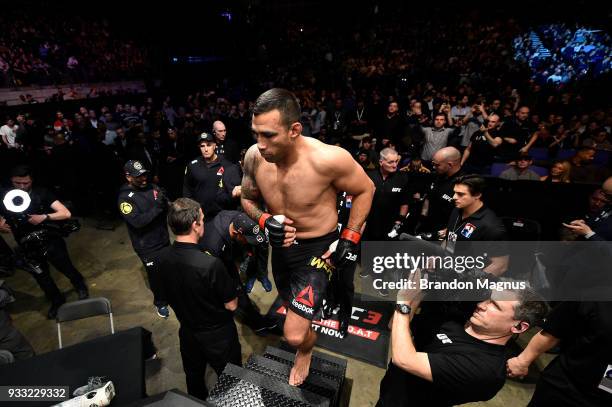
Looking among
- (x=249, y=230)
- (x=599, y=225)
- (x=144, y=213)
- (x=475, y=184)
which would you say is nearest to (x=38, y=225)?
(x=144, y=213)

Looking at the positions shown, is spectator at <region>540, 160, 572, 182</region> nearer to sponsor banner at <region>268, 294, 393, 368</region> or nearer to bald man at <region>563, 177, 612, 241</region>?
bald man at <region>563, 177, 612, 241</region>

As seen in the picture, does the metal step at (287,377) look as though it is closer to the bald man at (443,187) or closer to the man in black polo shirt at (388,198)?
the man in black polo shirt at (388,198)

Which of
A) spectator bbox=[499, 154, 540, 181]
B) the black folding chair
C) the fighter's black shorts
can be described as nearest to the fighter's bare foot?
the fighter's black shorts

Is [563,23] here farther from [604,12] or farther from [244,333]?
[244,333]

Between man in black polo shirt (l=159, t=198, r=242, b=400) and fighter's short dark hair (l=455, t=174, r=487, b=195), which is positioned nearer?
man in black polo shirt (l=159, t=198, r=242, b=400)

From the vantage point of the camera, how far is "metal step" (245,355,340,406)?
2475 mm

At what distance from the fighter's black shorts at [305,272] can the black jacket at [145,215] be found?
6.66 feet

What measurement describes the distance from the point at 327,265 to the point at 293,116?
1122 mm

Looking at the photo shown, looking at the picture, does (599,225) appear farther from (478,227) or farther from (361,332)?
(361,332)

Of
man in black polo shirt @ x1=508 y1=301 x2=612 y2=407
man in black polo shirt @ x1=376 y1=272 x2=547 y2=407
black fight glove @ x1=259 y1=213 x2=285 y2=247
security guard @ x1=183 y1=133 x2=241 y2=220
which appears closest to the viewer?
man in black polo shirt @ x1=376 y1=272 x2=547 y2=407

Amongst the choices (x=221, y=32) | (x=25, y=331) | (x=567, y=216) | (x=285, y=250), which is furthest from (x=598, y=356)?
(x=221, y=32)

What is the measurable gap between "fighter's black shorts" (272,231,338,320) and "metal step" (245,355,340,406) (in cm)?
61

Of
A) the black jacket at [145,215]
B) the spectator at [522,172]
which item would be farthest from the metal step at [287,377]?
the spectator at [522,172]

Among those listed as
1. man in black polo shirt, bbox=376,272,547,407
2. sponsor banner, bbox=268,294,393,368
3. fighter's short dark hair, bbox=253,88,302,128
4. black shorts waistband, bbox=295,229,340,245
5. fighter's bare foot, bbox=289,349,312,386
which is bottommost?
sponsor banner, bbox=268,294,393,368
